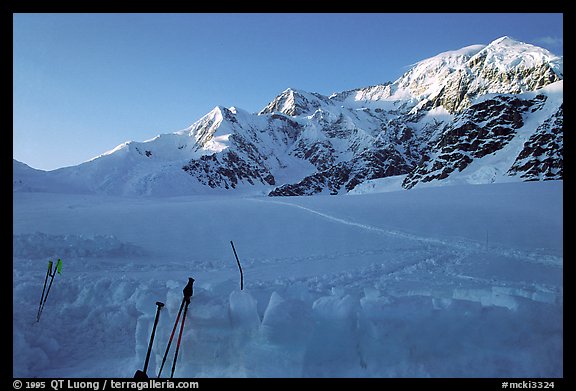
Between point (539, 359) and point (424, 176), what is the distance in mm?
107381

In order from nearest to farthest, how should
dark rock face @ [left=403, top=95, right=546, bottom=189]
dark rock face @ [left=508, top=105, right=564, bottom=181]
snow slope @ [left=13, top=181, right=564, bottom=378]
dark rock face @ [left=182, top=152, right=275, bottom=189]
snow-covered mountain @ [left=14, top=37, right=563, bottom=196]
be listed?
1. snow slope @ [left=13, top=181, right=564, bottom=378]
2. dark rock face @ [left=508, top=105, right=564, bottom=181]
3. snow-covered mountain @ [left=14, top=37, right=563, bottom=196]
4. dark rock face @ [left=403, top=95, right=546, bottom=189]
5. dark rock face @ [left=182, top=152, right=275, bottom=189]

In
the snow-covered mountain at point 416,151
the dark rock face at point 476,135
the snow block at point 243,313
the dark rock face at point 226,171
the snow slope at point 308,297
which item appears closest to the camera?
the snow slope at point 308,297

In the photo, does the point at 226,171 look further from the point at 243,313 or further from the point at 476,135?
the point at 243,313

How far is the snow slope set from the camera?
4.39 meters

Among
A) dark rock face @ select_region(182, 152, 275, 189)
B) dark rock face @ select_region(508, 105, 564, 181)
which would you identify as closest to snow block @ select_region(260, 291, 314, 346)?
dark rock face @ select_region(508, 105, 564, 181)

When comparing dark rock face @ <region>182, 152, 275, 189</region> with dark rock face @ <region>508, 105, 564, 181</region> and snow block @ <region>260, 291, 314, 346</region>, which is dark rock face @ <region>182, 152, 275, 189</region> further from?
snow block @ <region>260, 291, 314, 346</region>

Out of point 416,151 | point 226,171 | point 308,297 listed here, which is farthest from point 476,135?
point 308,297

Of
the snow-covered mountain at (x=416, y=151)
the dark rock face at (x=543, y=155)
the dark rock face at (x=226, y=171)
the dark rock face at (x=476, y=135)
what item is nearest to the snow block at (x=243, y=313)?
the dark rock face at (x=543, y=155)

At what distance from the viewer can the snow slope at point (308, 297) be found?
439 cm

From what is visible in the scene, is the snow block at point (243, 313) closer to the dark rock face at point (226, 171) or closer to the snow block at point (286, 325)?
the snow block at point (286, 325)
